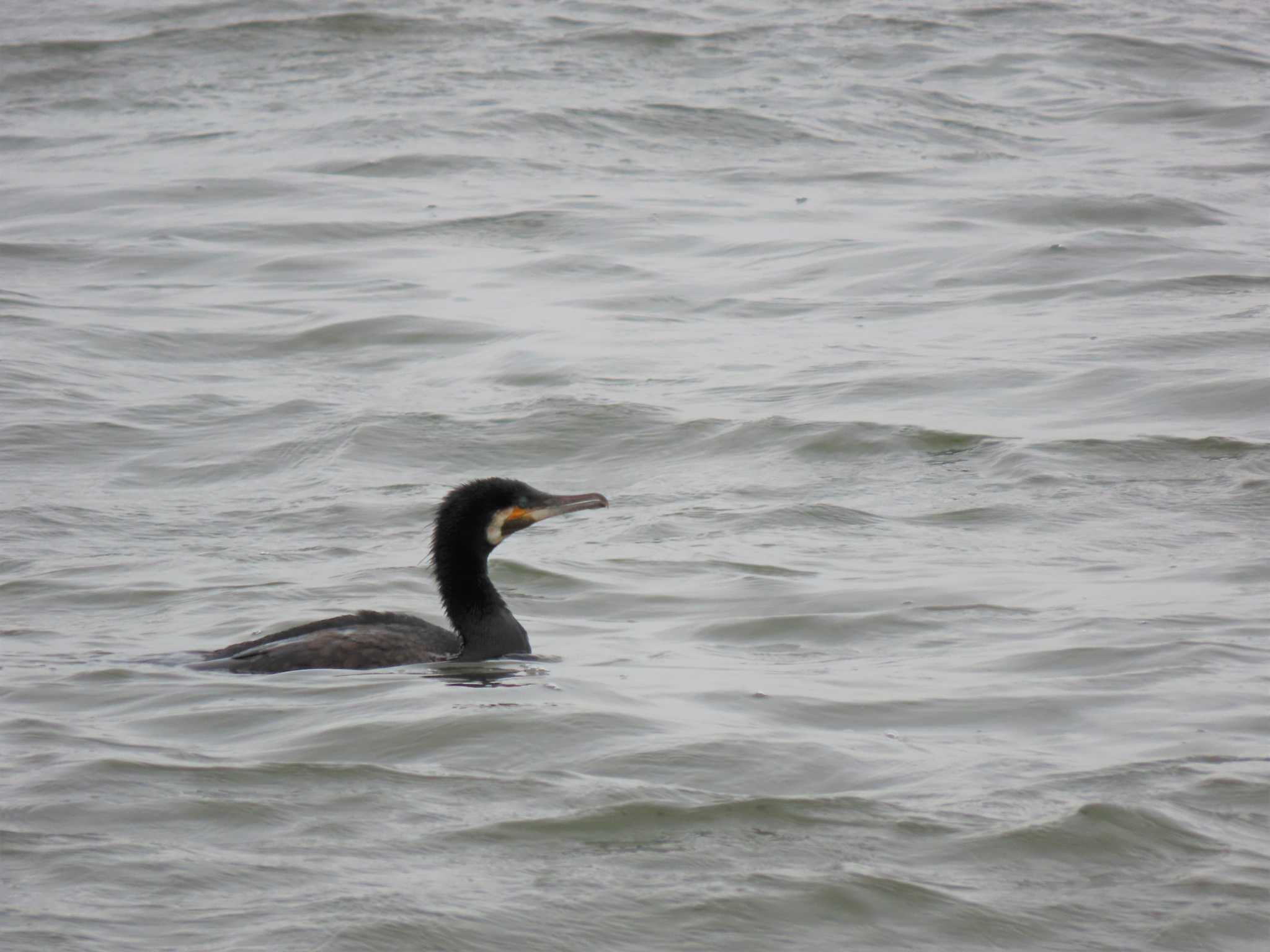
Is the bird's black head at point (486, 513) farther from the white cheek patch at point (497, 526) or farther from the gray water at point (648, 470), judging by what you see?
the gray water at point (648, 470)

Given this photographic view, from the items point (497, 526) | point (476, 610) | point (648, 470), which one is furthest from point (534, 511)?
point (648, 470)

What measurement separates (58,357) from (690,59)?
38.4 ft

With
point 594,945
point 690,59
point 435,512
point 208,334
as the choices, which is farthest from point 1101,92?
point 594,945

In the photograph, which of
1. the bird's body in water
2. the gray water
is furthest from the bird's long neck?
the gray water

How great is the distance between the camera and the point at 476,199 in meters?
18.7

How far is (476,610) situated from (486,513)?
435 millimetres

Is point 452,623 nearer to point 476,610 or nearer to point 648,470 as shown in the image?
point 476,610

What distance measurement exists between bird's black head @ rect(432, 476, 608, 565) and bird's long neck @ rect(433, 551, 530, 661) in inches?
1.5

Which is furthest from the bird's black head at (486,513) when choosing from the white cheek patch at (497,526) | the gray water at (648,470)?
the gray water at (648,470)

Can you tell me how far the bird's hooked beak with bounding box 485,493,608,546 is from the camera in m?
8.62

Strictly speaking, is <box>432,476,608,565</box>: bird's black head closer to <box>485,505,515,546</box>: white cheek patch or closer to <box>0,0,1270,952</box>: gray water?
<box>485,505,515,546</box>: white cheek patch

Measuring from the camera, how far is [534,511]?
8703mm

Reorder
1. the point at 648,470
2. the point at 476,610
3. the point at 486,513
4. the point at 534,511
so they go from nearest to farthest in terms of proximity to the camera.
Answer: the point at 476,610
the point at 486,513
the point at 534,511
the point at 648,470

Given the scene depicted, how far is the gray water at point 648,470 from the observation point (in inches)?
223
